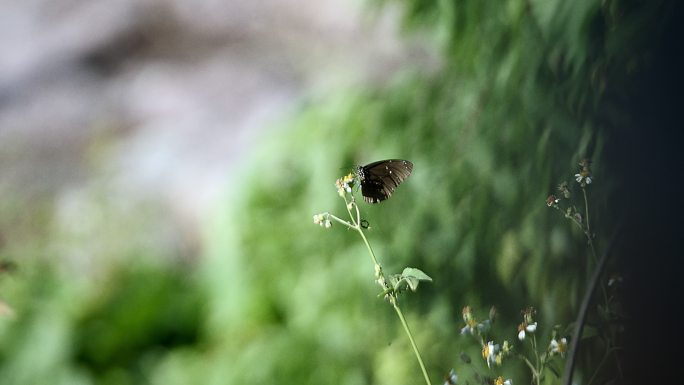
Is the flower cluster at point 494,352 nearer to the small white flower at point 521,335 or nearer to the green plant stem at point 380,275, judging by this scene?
the small white flower at point 521,335

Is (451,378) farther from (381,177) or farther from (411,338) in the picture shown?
(381,177)

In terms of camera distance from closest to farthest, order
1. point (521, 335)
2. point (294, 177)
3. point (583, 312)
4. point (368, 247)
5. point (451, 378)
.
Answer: point (294, 177) → point (368, 247) → point (451, 378) → point (521, 335) → point (583, 312)

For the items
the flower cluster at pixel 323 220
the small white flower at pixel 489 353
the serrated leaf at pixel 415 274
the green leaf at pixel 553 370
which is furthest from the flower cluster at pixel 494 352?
the flower cluster at pixel 323 220

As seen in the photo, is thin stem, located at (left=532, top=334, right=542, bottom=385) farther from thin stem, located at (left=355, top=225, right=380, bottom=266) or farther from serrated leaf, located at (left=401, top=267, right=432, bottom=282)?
thin stem, located at (left=355, top=225, right=380, bottom=266)

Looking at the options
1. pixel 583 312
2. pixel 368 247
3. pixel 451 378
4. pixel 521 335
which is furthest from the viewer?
pixel 583 312

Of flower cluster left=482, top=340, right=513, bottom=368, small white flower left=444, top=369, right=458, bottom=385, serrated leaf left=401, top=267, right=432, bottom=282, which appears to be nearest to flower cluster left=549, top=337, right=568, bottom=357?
flower cluster left=482, top=340, right=513, bottom=368

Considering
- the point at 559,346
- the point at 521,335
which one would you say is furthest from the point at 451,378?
the point at 559,346
